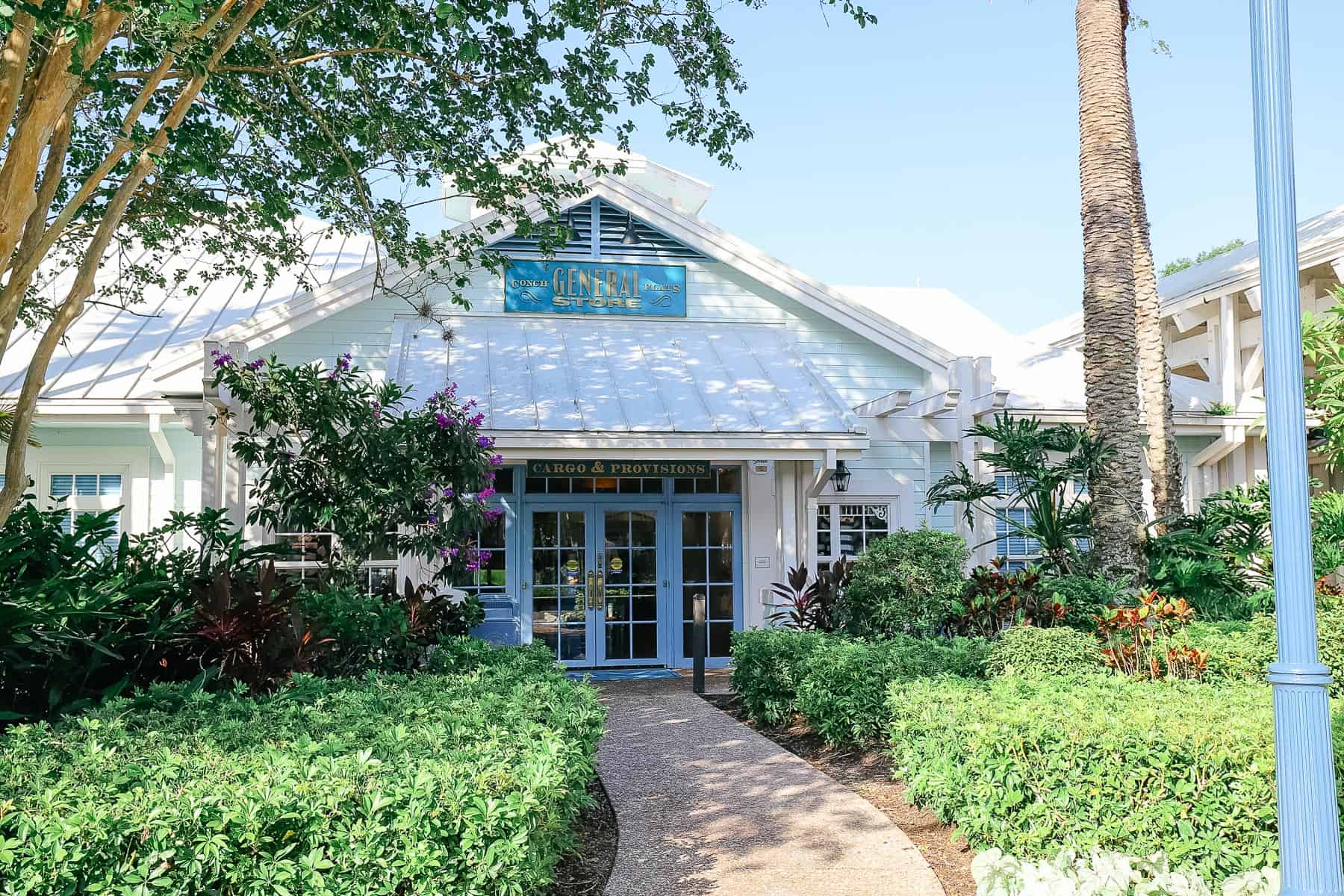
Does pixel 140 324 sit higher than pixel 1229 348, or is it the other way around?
pixel 140 324

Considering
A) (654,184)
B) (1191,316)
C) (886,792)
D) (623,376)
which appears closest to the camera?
(886,792)

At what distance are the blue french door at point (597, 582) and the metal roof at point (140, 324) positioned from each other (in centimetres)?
434

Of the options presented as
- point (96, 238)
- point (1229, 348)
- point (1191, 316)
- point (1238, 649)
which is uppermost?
point (1191, 316)

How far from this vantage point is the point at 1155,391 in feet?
36.6

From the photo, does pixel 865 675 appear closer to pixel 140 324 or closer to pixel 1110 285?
pixel 1110 285

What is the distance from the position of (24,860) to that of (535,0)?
6442mm

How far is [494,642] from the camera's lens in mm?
10219

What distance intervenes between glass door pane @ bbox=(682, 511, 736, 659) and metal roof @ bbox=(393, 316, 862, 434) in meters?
2.06

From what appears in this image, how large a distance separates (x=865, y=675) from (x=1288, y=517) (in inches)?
192

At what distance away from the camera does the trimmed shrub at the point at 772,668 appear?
8.97 m

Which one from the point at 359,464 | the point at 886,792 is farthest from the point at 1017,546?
the point at 359,464

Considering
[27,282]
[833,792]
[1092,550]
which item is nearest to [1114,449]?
[1092,550]

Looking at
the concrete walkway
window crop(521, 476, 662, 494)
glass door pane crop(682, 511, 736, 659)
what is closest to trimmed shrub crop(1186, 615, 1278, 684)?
the concrete walkway

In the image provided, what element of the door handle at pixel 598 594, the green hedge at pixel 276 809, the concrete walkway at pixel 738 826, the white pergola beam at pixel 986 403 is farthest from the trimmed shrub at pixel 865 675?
the door handle at pixel 598 594
